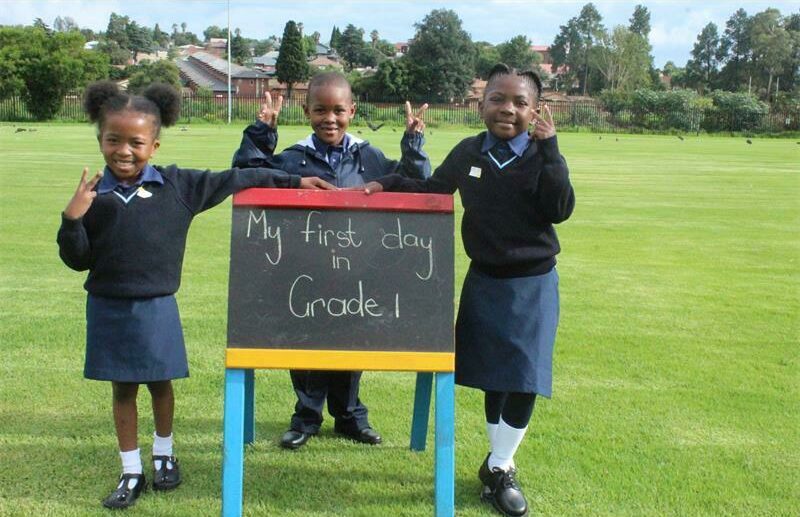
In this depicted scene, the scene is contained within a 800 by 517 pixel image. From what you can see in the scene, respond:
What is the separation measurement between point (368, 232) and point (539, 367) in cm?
100

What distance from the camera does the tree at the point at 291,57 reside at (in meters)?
89.9

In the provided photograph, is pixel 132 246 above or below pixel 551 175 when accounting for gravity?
below

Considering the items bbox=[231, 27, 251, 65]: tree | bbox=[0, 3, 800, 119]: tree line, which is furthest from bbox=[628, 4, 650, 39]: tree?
bbox=[231, 27, 251, 65]: tree

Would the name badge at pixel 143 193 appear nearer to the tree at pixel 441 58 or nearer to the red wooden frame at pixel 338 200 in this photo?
the red wooden frame at pixel 338 200

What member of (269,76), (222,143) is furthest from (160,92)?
(269,76)

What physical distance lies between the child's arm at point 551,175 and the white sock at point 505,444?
1057mm

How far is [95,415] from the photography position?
5.05 metres

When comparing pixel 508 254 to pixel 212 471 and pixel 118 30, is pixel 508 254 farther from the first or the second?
pixel 118 30

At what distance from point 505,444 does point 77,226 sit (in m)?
2.18

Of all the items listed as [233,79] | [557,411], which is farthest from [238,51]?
[557,411]

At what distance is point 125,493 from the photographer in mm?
3992

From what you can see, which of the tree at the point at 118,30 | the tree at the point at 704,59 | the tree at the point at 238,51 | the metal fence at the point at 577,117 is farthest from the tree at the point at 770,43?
the tree at the point at 118,30

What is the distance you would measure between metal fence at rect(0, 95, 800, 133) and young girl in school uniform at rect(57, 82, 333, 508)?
5335 centimetres

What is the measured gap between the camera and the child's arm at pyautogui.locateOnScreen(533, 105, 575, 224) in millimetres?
3725
